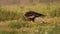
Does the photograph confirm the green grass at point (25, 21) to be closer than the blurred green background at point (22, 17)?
Yes

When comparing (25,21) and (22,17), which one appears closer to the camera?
(25,21)

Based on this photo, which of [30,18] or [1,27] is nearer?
[1,27]

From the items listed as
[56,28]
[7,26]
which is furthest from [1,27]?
[56,28]

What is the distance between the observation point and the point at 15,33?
25.3ft

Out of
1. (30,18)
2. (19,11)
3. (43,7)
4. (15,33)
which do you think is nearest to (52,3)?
(43,7)

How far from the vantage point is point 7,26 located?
916 centimetres

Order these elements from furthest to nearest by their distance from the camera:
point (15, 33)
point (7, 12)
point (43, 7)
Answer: point (43, 7) < point (7, 12) < point (15, 33)

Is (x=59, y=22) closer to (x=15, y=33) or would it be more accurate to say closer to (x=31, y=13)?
(x=31, y=13)

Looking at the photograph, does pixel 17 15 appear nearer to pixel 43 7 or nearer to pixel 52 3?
pixel 43 7

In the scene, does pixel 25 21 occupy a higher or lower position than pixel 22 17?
higher

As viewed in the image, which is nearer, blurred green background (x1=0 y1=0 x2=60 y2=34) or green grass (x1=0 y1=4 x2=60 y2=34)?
green grass (x1=0 y1=4 x2=60 y2=34)

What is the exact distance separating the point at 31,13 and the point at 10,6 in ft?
7.10

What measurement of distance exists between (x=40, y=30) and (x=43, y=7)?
4134mm

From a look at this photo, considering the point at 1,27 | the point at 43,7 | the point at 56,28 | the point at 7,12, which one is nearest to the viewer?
the point at 56,28
